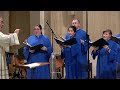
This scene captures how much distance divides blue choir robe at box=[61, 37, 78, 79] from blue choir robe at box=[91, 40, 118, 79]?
0.39 m

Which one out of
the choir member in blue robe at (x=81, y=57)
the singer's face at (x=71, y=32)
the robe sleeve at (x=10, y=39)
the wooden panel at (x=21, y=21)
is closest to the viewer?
the robe sleeve at (x=10, y=39)

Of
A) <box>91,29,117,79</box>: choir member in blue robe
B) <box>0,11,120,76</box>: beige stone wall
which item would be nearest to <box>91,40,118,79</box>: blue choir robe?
<box>91,29,117,79</box>: choir member in blue robe

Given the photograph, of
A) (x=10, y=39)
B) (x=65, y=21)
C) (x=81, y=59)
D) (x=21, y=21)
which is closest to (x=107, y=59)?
(x=81, y=59)

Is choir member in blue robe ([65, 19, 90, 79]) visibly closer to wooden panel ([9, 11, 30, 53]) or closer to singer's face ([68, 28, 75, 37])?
singer's face ([68, 28, 75, 37])

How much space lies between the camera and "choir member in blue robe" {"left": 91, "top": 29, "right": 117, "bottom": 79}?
6773 mm

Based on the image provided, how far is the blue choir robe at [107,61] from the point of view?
6793mm

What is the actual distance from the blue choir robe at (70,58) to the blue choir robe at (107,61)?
0.39 meters

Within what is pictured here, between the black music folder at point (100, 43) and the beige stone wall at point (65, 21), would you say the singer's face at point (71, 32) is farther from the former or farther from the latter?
the beige stone wall at point (65, 21)

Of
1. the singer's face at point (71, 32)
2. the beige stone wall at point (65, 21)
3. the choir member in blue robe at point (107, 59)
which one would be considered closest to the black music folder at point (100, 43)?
the choir member in blue robe at point (107, 59)

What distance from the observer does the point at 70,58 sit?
273 inches

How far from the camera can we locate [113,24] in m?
9.58

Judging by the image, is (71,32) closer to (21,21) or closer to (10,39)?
(10,39)
